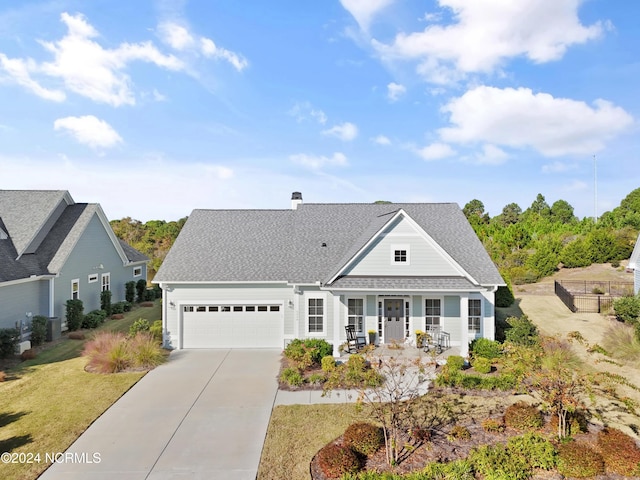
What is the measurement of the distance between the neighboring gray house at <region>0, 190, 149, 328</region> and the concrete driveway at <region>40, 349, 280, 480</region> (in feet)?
32.2

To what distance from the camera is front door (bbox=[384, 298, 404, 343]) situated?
695 inches

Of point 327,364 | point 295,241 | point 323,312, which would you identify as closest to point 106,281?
point 295,241

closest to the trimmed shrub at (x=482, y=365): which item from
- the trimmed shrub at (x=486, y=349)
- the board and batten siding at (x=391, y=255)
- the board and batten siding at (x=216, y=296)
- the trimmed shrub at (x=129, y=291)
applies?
the trimmed shrub at (x=486, y=349)

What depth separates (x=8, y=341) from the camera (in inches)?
640

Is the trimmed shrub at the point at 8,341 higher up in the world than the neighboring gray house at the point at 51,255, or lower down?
lower down

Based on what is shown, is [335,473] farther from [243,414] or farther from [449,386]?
[449,386]

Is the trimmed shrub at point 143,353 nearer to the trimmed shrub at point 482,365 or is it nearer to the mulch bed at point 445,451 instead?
the mulch bed at point 445,451

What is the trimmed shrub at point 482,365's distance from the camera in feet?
46.9

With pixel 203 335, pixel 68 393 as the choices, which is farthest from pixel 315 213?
pixel 68 393

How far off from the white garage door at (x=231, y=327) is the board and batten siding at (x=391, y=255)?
178 inches

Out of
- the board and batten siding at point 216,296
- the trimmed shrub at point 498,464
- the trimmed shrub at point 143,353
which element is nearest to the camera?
the trimmed shrub at point 498,464

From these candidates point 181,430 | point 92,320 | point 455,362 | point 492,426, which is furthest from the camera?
point 92,320

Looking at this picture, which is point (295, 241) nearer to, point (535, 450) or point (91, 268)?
point (535, 450)

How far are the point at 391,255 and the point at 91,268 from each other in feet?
64.1
